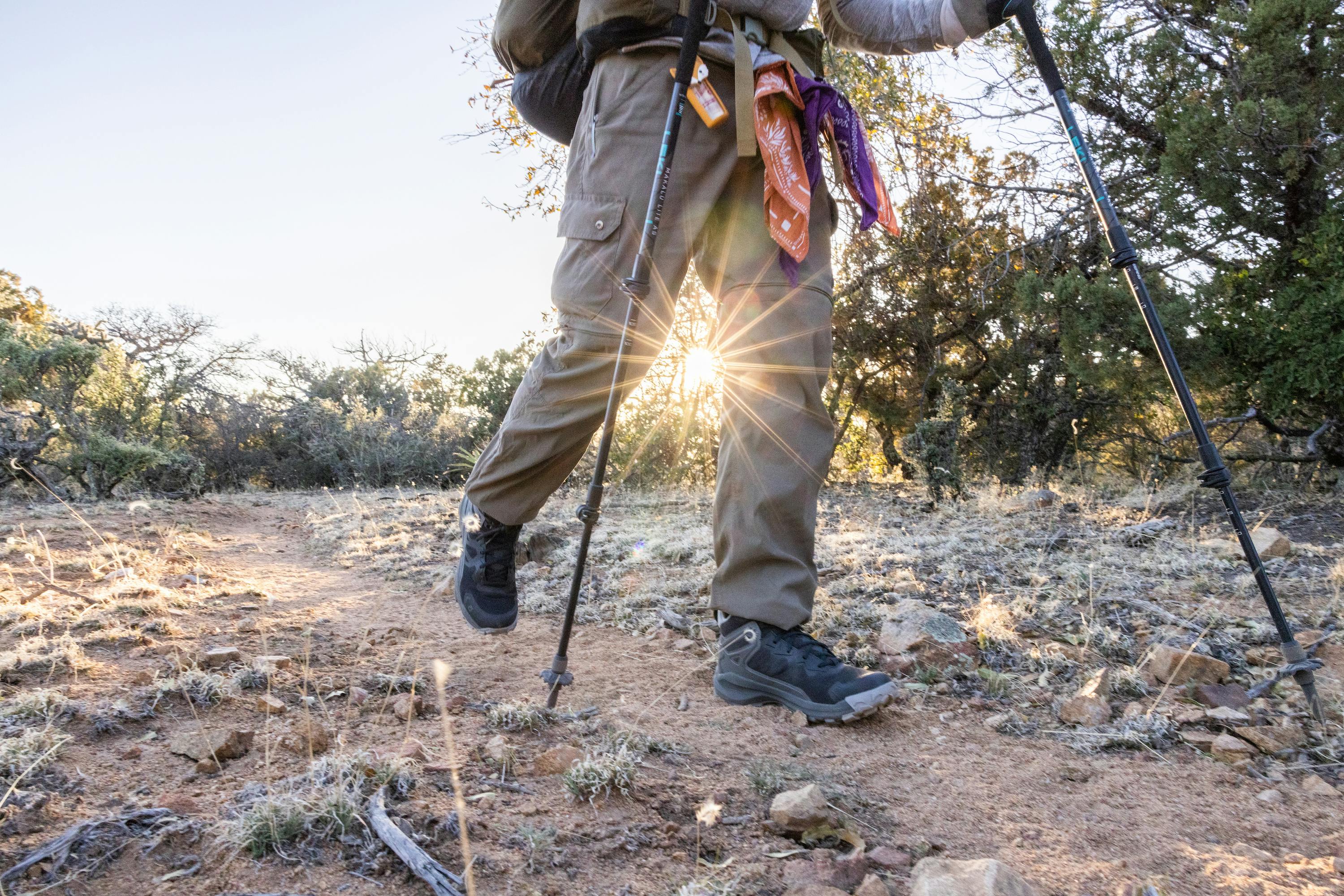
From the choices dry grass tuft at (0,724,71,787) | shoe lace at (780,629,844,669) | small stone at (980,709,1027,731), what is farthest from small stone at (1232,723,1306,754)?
dry grass tuft at (0,724,71,787)

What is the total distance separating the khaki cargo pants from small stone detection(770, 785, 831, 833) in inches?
25.8

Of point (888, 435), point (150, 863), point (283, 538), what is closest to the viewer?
point (150, 863)

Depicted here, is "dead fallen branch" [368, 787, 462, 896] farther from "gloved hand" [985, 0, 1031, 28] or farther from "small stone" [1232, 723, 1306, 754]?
"gloved hand" [985, 0, 1031, 28]

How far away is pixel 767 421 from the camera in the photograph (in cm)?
209

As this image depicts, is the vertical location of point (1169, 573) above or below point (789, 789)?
above

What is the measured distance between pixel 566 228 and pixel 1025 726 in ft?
5.68

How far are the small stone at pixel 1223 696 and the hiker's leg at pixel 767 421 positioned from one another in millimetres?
1021

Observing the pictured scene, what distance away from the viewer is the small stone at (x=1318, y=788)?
154 centimetres

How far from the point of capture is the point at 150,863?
1173mm

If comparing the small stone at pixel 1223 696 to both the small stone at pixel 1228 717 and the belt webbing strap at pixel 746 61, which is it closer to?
the small stone at pixel 1228 717

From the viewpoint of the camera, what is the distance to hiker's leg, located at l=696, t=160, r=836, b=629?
81.6 inches

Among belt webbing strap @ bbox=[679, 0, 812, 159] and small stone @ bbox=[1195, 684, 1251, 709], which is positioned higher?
belt webbing strap @ bbox=[679, 0, 812, 159]

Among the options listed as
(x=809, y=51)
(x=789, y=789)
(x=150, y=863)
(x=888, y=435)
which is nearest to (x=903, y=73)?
(x=888, y=435)

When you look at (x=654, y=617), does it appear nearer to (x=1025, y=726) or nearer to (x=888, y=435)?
(x=1025, y=726)
